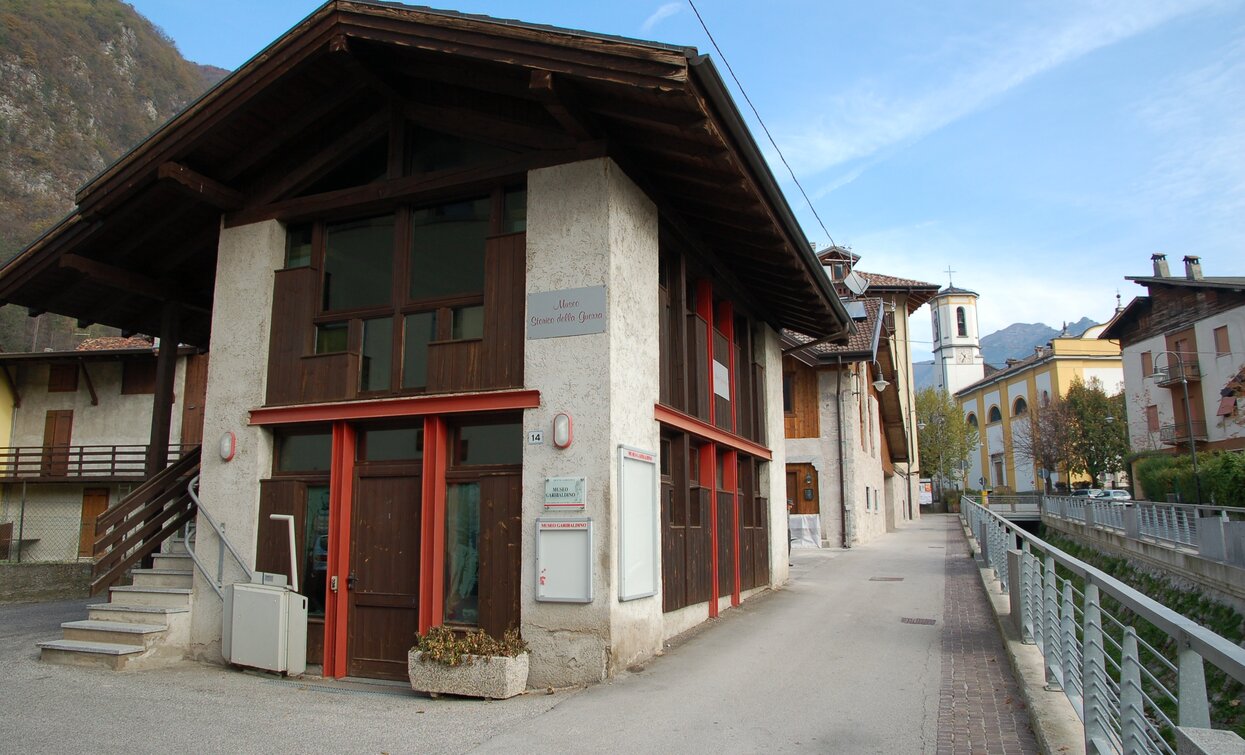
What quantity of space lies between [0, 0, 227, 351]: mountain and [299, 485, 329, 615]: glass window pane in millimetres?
46578

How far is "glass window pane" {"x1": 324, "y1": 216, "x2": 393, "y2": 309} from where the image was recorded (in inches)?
382

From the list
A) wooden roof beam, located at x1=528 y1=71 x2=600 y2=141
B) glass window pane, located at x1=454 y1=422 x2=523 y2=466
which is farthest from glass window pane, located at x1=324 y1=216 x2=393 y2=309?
wooden roof beam, located at x1=528 y1=71 x2=600 y2=141

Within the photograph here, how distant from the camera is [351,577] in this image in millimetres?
9031

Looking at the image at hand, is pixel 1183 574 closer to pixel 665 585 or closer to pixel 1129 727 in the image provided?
pixel 665 585

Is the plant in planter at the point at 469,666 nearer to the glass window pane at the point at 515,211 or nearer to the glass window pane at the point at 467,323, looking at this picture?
the glass window pane at the point at 467,323

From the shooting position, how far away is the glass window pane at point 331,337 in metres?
9.77

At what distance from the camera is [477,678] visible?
7398mm

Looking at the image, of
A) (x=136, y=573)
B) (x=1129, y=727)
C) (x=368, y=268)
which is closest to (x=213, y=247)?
(x=368, y=268)

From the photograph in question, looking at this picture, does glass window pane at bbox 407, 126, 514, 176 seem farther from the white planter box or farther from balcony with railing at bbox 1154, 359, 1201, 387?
balcony with railing at bbox 1154, 359, 1201, 387

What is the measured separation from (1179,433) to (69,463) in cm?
4959

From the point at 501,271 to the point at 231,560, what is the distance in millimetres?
4412

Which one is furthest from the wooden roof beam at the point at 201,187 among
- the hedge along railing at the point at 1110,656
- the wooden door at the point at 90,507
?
the wooden door at the point at 90,507

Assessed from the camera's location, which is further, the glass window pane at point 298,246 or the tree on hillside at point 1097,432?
the tree on hillside at point 1097,432

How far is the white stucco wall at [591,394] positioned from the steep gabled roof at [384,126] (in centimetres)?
50
